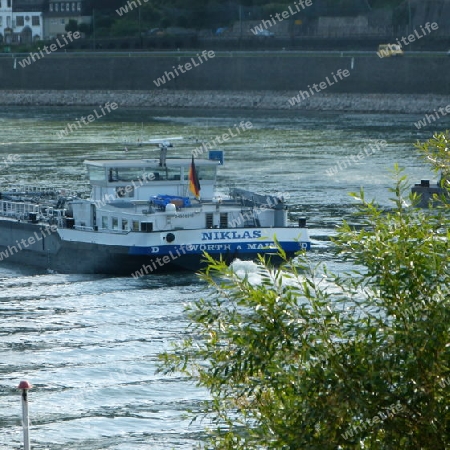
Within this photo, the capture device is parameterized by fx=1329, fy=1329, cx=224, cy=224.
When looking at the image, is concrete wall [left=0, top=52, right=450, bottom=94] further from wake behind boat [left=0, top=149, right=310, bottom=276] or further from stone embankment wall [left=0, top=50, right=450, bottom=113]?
wake behind boat [left=0, top=149, right=310, bottom=276]

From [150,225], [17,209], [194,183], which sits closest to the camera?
[150,225]

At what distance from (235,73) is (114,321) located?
257 ft

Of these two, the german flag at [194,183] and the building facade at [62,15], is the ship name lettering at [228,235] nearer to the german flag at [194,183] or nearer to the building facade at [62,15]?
the german flag at [194,183]

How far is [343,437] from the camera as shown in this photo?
10.0m

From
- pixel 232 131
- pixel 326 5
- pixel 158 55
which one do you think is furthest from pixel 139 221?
pixel 326 5

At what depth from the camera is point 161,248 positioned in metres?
28.9

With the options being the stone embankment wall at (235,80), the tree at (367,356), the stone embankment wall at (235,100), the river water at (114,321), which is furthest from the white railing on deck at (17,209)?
the stone embankment wall at (235,80)

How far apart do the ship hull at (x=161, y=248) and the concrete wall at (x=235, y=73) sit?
63.7m

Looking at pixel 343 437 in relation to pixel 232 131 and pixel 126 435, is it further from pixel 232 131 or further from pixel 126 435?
pixel 232 131

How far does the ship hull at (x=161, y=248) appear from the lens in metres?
28.9

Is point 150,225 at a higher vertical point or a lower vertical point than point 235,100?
lower

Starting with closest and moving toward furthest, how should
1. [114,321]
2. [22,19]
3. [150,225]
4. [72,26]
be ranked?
1. [114,321]
2. [150,225]
3. [72,26]
4. [22,19]

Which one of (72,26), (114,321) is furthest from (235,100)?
(114,321)

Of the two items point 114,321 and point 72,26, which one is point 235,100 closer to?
point 72,26
